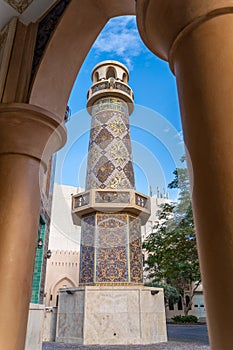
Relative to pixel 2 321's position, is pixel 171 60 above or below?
above

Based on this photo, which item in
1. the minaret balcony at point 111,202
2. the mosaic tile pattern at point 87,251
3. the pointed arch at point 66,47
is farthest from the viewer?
the minaret balcony at point 111,202

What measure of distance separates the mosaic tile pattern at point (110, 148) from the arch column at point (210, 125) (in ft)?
22.3

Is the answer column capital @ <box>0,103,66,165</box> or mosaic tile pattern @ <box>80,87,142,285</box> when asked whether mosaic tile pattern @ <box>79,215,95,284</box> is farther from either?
column capital @ <box>0,103,66,165</box>

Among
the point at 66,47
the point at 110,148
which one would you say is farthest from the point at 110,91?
the point at 66,47

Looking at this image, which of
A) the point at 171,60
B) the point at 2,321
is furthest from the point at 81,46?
the point at 2,321

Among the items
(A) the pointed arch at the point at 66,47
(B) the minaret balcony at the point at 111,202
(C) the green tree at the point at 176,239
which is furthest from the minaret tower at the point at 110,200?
(A) the pointed arch at the point at 66,47

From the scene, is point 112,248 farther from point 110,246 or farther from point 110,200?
point 110,200

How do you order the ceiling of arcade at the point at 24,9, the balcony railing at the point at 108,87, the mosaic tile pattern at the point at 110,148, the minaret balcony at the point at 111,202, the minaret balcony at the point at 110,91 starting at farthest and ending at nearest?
the balcony railing at the point at 108,87 < the minaret balcony at the point at 110,91 < the mosaic tile pattern at the point at 110,148 < the minaret balcony at the point at 111,202 < the ceiling of arcade at the point at 24,9

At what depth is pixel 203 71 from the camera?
0.93 metres

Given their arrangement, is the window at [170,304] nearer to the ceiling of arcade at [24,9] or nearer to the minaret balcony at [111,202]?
the minaret balcony at [111,202]

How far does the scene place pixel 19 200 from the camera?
1811 millimetres

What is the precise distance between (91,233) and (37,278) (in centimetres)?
214

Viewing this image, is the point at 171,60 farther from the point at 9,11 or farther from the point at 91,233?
the point at 91,233

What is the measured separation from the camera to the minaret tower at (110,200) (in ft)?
23.0
